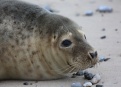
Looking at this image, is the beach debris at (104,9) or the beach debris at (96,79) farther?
the beach debris at (104,9)

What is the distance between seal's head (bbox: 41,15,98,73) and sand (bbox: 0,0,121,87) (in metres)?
0.25

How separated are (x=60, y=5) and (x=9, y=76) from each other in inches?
185

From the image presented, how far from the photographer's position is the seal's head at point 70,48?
4.69 metres

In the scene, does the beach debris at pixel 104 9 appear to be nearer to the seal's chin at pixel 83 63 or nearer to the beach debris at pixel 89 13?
the beach debris at pixel 89 13

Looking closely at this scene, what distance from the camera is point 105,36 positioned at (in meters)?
6.70

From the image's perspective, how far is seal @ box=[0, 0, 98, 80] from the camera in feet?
15.9

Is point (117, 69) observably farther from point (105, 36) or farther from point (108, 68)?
point (105, 36)

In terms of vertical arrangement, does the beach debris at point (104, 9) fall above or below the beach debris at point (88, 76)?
above

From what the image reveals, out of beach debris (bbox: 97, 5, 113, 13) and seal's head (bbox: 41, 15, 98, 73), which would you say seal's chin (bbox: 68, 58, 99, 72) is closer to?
seal's head (bbox: 41, 15, 98, 73)

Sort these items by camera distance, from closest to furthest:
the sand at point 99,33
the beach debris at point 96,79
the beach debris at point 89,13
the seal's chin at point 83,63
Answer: the seal's chin at point 83,63 < the beach debris at point 96,79 < the sand at point 99,33 < the beach debris at point 89,13

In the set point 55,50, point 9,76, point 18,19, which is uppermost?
point 18,19

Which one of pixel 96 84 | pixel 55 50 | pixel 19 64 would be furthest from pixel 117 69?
pixel 19 64

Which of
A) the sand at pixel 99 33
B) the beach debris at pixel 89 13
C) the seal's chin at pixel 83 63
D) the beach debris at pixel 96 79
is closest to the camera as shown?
the seal's chin at pixel 83 63

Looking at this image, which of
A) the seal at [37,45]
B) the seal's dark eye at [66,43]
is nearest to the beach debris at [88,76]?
the seal at [37,45]
